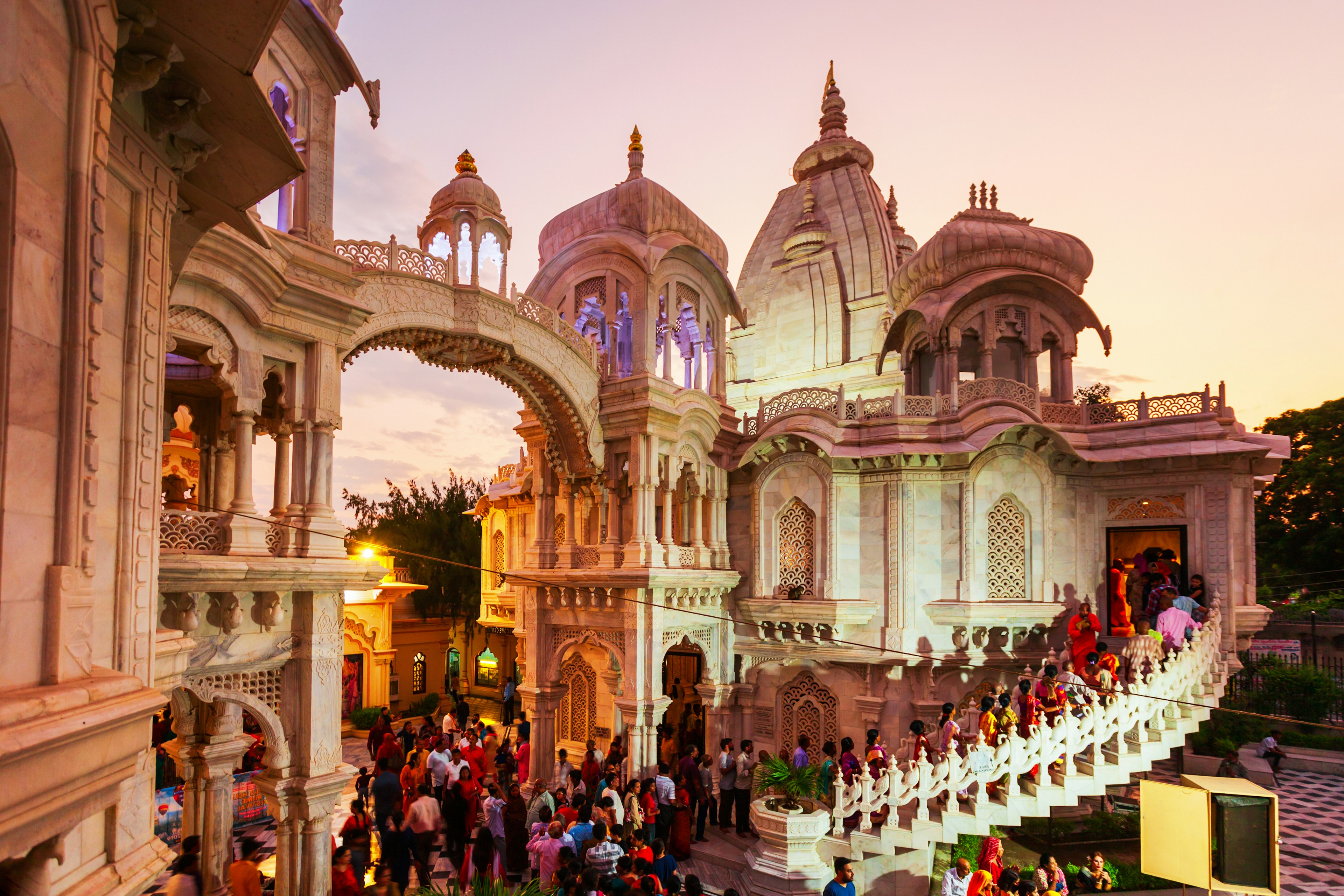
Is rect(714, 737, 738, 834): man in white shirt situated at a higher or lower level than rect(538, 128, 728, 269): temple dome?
lower

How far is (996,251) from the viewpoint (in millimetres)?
15594

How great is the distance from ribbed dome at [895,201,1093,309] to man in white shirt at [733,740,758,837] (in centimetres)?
972

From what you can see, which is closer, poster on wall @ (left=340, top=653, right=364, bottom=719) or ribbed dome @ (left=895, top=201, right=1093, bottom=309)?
ribbed dome @ (left=895, top=201, right=1093, bottom=309)

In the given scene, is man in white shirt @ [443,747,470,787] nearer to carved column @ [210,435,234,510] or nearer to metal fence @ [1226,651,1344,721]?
carved column @ [210,435,234,510]

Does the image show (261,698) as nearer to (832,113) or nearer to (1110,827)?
(1110,827)

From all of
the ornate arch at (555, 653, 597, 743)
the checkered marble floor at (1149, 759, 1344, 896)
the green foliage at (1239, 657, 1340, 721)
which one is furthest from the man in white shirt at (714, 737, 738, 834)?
the green foliage at (1239, 657, 1340, 721)

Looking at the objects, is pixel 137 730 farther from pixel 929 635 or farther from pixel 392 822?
pixel 929 635

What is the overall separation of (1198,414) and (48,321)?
16044 mm

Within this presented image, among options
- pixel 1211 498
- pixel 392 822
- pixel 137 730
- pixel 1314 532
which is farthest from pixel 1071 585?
pixel 1314 532

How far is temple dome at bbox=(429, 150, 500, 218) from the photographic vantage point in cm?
1152

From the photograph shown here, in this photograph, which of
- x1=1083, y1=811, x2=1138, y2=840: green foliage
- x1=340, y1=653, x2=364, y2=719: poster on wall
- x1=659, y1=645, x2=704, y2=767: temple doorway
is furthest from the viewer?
x1=340, y1=653, x2=364, y2=719: poster on wall

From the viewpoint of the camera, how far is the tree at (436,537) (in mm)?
26734

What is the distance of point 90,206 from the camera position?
2826 mm

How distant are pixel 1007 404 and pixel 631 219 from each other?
7310 mm
